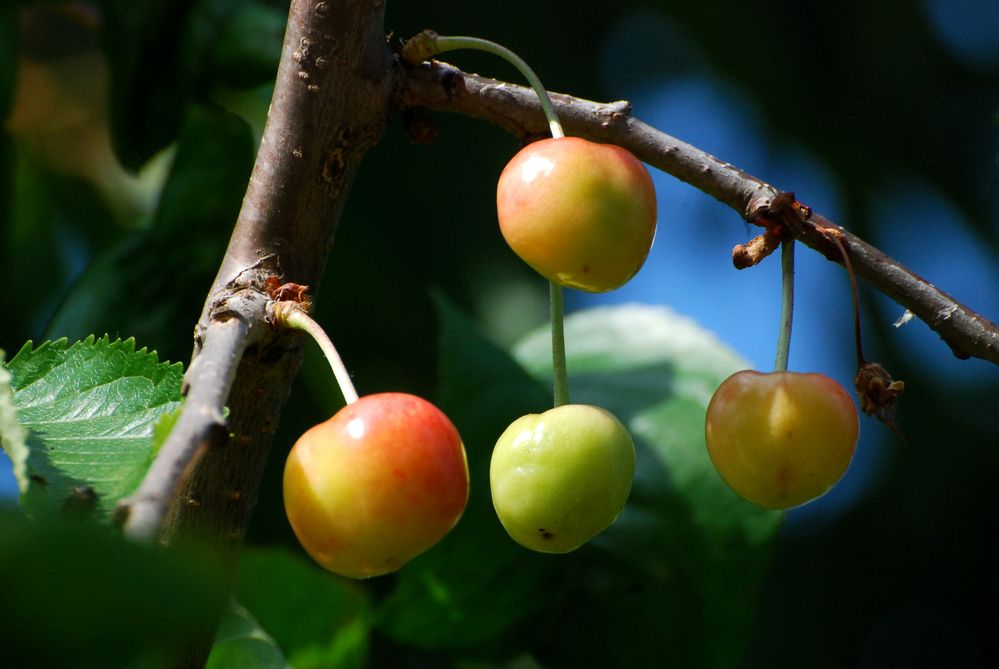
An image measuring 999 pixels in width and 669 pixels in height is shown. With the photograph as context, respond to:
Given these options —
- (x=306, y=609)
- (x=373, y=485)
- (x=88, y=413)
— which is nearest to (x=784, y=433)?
(x=373, y=485)

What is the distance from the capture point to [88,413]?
0.60m

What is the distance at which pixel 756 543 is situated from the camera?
3.34 feet

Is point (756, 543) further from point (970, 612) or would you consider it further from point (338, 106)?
point (970, 612)

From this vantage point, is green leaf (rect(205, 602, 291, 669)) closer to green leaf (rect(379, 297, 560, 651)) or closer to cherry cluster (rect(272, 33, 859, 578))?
green leaf (rect(379, 297, 560, 651))

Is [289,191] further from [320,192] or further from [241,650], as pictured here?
[241,650]

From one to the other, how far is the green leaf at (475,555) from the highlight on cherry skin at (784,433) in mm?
395

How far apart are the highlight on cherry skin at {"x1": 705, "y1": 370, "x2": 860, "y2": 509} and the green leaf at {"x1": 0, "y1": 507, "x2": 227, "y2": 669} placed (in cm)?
44

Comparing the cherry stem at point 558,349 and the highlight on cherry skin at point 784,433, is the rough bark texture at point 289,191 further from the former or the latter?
the highlight on cherry skin at point 784,433

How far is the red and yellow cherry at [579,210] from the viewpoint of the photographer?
0.59 meters

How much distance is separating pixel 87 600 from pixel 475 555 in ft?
2.68

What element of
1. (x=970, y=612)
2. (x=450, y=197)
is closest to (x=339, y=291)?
(x=450, y=197)

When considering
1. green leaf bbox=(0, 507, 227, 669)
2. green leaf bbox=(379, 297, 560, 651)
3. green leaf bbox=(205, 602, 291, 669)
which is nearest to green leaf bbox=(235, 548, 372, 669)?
green leaf bbox=(379, 297, 560, 651)

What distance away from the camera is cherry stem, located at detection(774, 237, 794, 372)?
2.11 feet

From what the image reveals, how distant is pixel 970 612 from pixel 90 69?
64.0 inches
